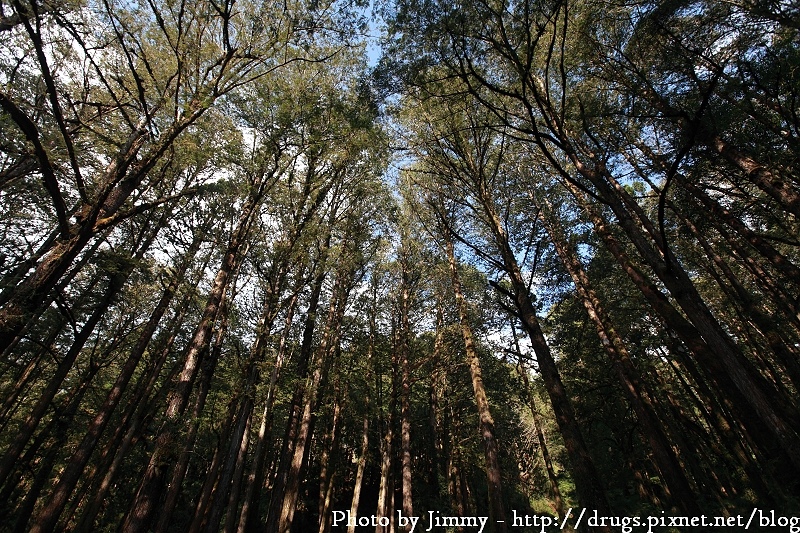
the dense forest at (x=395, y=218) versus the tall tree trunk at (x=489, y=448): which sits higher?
the dense forest at (x=395, y=218)

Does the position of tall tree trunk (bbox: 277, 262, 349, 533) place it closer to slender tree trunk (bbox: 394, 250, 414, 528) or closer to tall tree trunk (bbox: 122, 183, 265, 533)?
slender tree trunk (bbox: 394, 250, 414, 528)

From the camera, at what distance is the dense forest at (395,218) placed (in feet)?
18.6

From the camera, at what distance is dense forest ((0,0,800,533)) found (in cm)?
566

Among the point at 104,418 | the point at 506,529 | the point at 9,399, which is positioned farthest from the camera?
the point at 9,399

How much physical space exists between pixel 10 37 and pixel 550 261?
58.1ft

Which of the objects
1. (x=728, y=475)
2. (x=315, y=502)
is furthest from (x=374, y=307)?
(x=728, y=475)

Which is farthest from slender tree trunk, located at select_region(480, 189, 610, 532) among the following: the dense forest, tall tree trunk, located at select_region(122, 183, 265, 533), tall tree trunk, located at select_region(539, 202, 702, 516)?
tall tree trunk, located at select_region(122, 183, 265, 533)

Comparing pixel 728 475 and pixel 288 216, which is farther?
pixel 728 475

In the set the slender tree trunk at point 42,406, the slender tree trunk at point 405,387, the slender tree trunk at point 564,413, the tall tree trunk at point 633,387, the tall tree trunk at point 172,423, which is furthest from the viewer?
the slender tree trunk at point 405,387

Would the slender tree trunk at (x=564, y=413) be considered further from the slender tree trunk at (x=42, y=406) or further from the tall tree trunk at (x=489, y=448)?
the slender tree trunk at (x=42, y=406)

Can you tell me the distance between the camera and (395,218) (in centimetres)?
1428

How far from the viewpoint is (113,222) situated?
520 centimetres

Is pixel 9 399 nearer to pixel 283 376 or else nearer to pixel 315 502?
pixel 283 376

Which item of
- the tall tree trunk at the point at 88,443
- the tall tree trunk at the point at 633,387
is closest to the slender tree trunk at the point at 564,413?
the tall tree trunk at the point at 633,387
